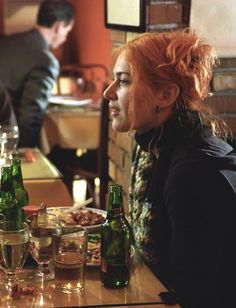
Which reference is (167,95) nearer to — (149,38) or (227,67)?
(149,38)

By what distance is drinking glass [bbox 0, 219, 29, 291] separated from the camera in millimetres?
1500

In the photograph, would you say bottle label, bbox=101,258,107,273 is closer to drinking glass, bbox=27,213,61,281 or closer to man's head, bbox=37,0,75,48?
drinking glass, bbox=27,213,61,281

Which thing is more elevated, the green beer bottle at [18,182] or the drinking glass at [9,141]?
the green beer bottle at [18,182]

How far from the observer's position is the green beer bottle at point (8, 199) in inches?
66.3

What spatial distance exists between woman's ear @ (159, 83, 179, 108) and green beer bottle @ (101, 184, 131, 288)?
15.9 inches

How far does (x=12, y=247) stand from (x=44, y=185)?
1111 mm

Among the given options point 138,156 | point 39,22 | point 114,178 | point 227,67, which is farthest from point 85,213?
point 39,22

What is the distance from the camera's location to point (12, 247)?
1.50 meters

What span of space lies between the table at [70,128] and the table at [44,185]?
1.54 meters

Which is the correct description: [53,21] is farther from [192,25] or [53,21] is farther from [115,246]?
[115,246]

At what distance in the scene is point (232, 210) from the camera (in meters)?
1.70

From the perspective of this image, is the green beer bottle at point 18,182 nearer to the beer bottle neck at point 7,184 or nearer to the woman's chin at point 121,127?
the beer bottle neck at point 7,184

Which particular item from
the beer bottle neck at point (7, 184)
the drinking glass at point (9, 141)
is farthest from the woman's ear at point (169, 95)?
the drinking glass at point (9, 141)

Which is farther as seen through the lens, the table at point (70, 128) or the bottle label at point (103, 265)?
the table at point (70, 128)
